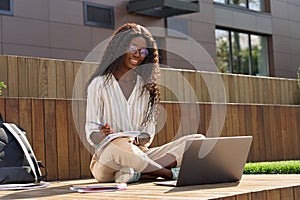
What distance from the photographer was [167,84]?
7.24 metres

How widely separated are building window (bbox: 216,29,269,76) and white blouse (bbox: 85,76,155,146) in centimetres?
921

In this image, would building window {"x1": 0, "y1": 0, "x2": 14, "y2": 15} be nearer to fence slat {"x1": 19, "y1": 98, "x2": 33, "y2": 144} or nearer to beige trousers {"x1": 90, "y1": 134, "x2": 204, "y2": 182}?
fence slat {"x1": 19, "y1": 98, "x2": 33, "y2": 144}

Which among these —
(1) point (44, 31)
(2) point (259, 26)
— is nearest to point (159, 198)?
(1) point (44, 31)

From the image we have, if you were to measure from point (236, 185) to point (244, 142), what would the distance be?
28cm

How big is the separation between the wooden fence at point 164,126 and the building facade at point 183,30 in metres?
3.69

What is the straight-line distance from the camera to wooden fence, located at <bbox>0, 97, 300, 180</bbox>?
5027 mm

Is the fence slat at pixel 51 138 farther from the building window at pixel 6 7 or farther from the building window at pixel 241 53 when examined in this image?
the building window at pixel 241 53

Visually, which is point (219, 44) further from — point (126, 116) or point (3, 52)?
point (126, 116)

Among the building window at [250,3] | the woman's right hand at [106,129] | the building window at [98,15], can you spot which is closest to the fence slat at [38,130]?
the woman's right hand at [106,129]

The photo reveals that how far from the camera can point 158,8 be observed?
37.8 ft

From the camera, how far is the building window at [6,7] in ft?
30.1

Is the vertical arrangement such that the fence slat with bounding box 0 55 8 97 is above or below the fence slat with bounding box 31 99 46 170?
above

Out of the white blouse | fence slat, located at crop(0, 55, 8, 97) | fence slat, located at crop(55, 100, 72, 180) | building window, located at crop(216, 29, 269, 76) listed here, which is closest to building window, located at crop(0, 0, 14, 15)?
fence slat, located at crop(0, 55, 8, 97)

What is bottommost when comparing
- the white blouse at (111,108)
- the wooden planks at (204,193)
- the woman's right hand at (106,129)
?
the wooden planks at (204,193)
